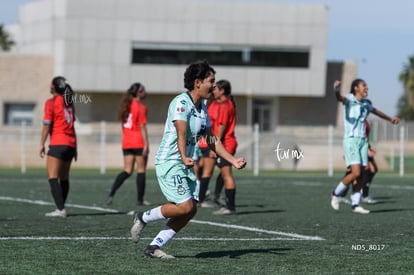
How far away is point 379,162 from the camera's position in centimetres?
4897

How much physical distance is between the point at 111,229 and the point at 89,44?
5254 cm

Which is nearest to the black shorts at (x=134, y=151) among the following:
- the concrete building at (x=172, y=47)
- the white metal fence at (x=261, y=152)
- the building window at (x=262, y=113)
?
the white metal fence at (x=261, y=152)

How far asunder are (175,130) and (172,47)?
2221 inches

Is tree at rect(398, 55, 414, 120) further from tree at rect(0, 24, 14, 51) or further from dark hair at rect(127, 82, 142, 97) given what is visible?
dark hair at rect(127, 82, 142, 97)

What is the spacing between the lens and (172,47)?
216 feet

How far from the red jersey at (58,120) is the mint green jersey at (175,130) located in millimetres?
5281

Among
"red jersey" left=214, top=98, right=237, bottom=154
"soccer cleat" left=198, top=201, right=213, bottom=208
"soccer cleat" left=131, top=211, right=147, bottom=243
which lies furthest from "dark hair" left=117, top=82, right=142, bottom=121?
"soccer cleat" left=131, top=211, right=147, bottom=243

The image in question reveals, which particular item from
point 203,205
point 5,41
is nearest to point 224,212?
point 203,205

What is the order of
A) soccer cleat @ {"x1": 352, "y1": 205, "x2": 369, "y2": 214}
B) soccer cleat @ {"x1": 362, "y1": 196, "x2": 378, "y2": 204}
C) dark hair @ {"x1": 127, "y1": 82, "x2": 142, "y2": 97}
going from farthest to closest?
soccer cleat @ {"x1": 362, "y1": 196, "x2": 378, "y2": 204}
dark hair @ {"x1": 127, "y1": 82, "x2": 142, "y2": 97}
soccer cleat @ {"x1": 352, "y1": 205, "x2": 369, "y2": 214}

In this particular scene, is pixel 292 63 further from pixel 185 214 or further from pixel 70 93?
pixel 185 214

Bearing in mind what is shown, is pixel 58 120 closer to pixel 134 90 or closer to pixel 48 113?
pixel 48 113

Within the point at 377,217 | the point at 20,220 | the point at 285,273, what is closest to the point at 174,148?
the point at 285,273

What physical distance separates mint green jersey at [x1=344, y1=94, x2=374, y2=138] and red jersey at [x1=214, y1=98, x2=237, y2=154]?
1.68 m

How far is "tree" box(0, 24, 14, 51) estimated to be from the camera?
74.7 meters
